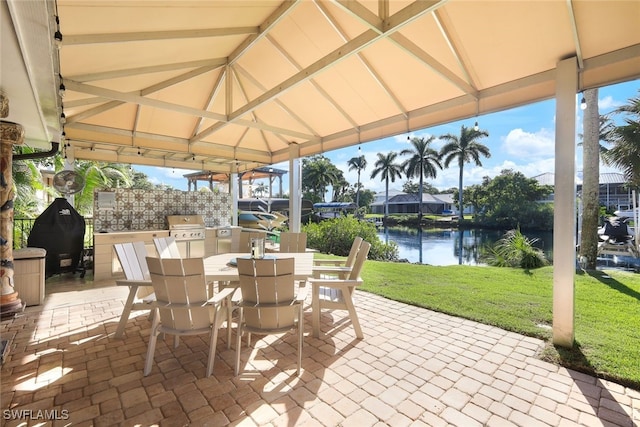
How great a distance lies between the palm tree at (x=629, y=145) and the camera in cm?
831

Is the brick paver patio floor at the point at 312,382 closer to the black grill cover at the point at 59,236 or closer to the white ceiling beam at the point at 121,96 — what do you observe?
the black grill cover at the point at 59,236

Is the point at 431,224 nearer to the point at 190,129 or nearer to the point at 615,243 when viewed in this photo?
the point at 615,243

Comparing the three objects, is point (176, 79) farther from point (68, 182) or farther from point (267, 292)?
point (68, 182)

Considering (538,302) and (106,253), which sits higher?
(106,253)

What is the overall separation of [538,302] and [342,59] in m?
4.57

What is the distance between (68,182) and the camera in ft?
20.6

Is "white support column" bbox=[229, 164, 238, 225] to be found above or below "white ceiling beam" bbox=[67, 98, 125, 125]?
below

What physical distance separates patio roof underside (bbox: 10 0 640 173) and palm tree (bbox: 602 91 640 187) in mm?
8067

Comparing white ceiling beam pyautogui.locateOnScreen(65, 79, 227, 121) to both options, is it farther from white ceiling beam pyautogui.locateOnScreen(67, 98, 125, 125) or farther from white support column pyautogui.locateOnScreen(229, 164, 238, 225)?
white support column pyautogui.locateOnScreen(229, 164, 238, 225)

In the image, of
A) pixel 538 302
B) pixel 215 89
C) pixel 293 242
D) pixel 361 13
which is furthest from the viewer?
pixel 293 242

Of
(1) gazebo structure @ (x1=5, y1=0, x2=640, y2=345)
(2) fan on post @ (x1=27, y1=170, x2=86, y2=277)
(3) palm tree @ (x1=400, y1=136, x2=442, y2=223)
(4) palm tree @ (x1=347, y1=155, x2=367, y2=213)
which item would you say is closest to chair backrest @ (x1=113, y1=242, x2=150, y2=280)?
(1) gazebo structure @ (x1=5, y1=0, x2=640, y2=345)

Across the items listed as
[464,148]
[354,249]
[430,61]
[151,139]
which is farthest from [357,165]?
[430,61]

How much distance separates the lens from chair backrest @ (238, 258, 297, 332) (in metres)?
2.50

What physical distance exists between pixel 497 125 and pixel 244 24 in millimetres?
52731
